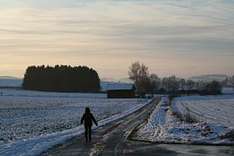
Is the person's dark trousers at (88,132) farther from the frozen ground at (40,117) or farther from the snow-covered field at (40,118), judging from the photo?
the frozen ground at (40,117)

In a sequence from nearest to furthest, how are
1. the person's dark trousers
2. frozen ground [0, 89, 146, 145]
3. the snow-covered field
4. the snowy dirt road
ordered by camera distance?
the snowy dirt road, the person's dark trousers, the snow-covered field, frozen ground [0, 89, 146, 145]

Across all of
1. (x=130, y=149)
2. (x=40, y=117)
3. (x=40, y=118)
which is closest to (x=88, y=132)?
(x=130, y=149)

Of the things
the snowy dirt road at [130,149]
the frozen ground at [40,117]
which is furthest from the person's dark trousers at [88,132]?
the frozen ground at [40,117]

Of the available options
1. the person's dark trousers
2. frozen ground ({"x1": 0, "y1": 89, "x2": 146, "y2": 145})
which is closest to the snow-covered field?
frozen ground ({"x1": 0, "y1": 89, "x2": 146, "y2": 145})

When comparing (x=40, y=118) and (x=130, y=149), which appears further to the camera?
(x=40, y=118)

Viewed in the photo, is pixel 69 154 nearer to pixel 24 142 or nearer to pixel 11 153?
pixel 11 153

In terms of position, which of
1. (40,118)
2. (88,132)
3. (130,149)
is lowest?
(130,149)

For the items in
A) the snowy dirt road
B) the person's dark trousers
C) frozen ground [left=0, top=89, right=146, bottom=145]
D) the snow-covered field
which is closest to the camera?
the snowy dirt road

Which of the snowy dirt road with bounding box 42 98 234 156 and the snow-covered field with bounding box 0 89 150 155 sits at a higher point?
the snow-covered field with bounding box 0 89 150 155

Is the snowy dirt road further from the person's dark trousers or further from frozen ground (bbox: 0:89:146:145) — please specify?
frozen ground (bbox: 0:89:146:145)

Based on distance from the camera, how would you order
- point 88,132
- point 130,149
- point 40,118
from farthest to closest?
point 40,118
point 88,132
point 130,149

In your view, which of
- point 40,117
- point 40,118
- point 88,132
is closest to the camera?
point 88,132

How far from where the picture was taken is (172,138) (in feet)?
88.0

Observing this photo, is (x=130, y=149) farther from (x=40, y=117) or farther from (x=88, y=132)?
(x=40, y=117)
